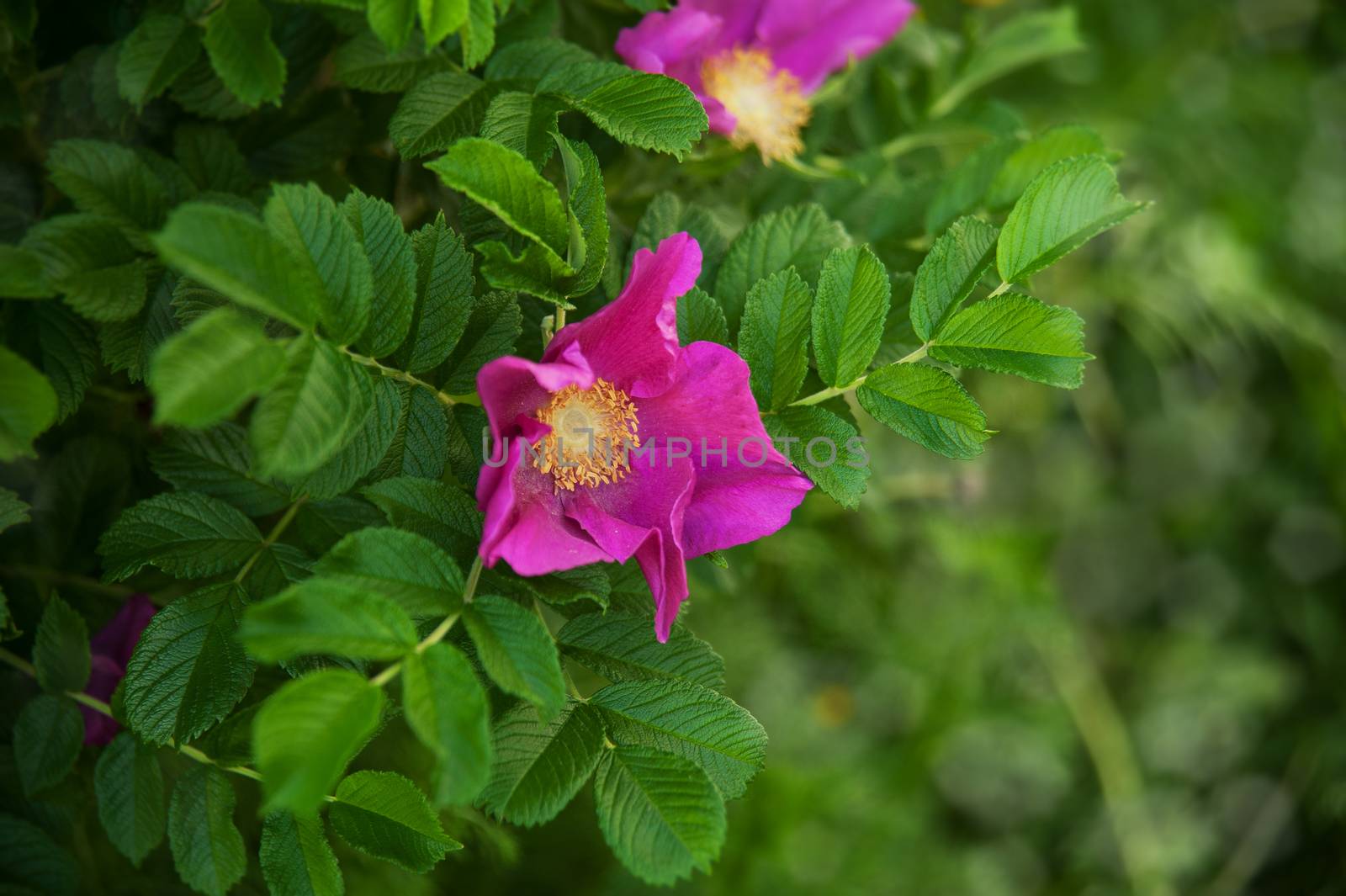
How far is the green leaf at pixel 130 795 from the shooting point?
1.30 feet

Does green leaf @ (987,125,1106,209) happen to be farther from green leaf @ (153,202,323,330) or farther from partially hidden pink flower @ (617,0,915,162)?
green leaf @ (153,202,323,330)

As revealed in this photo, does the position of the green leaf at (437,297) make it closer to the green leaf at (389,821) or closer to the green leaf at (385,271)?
the green leaf at (385,271)

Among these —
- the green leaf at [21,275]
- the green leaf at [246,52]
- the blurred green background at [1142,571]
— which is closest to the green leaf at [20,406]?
the green leaf at [21,275]

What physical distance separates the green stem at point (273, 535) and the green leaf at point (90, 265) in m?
0.09

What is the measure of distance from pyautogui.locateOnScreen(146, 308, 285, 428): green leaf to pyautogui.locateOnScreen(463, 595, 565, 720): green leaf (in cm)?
10

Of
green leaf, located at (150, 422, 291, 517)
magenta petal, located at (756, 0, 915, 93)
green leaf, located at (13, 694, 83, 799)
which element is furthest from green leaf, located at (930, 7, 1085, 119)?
green leaf, located at (13, 694, 83, 799)

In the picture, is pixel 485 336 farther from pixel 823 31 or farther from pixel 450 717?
pixel 823 31

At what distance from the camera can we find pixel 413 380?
38 cm

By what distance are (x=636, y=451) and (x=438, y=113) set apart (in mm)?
141

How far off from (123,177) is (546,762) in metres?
0.26

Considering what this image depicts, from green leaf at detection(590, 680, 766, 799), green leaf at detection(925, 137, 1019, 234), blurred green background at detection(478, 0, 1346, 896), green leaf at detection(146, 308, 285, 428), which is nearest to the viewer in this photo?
green leaf at detection(146, 308, 285, 428)

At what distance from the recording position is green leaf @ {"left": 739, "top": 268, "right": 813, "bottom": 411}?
0.39m

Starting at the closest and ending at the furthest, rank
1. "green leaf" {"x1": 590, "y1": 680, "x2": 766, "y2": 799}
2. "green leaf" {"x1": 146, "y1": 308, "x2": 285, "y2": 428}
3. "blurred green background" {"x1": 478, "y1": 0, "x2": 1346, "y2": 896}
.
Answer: "green leaf" {"x1": 146, "y1": 308, "x2": 285, "y2": 428}
"green leaf" {"x1": 590, "y1": 680, "x2": 766, "y2": 799}
"blurred green background" {"x1": 478, "y1": 0, "x2": 1346, "y2": 896}

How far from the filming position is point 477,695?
303 millimetres
